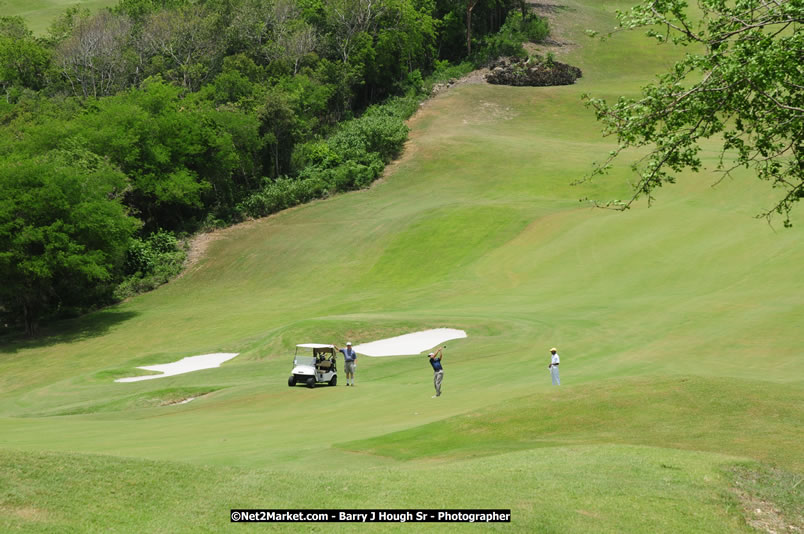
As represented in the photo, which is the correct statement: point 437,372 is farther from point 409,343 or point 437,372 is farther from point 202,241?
point 202,241

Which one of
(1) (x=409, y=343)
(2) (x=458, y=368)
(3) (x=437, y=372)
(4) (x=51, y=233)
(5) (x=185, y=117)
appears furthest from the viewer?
(5) (x=185, y=117)

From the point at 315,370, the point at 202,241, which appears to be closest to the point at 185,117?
the point at 202,241

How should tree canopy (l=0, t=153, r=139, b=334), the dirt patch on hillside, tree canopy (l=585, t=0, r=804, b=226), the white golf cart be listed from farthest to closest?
the dirt patch on hillside → tree canopy (l=0, t=153, r=139, b=334) → the white golf cart → tree canopy (l=585, t=0, r=804, b=226)

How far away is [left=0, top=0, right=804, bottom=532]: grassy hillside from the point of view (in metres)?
12.6

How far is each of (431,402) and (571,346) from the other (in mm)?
12817

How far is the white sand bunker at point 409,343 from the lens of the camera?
1544 inches

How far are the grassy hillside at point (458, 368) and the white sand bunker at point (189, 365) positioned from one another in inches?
46.8

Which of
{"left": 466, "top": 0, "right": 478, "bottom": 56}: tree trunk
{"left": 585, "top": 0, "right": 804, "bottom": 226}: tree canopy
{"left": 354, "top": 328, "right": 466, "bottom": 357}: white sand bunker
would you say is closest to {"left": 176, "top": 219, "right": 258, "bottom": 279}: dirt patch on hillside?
{"left": 354, "top": 328, "right": 466, "bottom": 357}: white sand bunker

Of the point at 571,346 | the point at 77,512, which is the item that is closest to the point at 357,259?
the point at 571,346

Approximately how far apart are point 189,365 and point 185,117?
157 feet

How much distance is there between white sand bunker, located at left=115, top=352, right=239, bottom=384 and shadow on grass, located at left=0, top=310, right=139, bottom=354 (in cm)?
1737

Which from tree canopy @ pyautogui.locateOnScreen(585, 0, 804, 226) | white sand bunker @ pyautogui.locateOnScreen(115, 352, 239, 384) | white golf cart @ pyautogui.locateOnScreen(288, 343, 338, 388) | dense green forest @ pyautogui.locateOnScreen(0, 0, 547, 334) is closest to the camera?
tree canopy @ pyautogui.locateOnScreen(585, 0, 804, 226)

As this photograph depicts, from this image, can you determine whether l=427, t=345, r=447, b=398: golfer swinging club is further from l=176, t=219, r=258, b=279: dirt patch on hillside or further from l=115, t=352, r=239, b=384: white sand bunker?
l=176, t=219, r=258, b=279: dirt patch on hillside

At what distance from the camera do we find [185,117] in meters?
82.9
